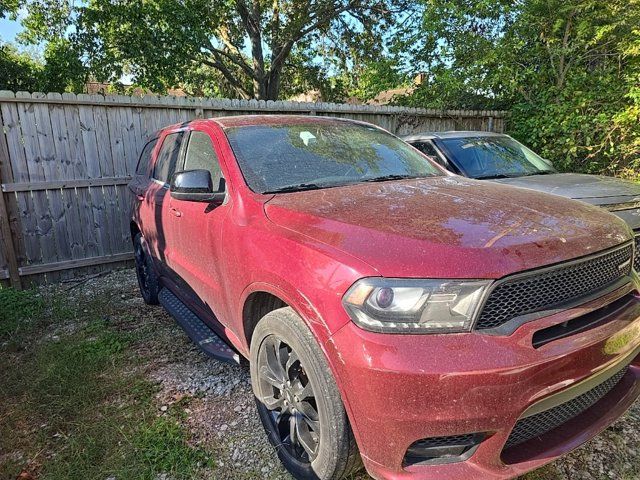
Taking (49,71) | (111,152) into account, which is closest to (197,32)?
(49,71)

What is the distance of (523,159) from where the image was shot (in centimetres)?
577

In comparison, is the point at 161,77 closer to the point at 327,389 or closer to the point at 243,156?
the point at 243,156

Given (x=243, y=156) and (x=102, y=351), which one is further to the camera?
(x=102, y=351)

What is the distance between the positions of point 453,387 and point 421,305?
0.32m

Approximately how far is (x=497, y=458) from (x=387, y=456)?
43cm

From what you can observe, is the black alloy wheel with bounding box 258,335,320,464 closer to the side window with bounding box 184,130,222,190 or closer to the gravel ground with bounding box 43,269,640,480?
the gravel ground with bounding box 43,269,640,480

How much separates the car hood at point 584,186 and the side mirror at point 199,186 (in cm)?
344

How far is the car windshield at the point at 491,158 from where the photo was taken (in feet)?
17.6

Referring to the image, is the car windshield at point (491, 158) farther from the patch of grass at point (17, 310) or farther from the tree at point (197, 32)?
the tree at point (197, 32)

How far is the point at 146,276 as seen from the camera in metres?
4.87

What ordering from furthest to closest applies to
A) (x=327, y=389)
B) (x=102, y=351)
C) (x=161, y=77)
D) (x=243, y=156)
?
(x=161, y=77) → (x=102, y=351) → (x=243, y=156) → (x=327, y=389)

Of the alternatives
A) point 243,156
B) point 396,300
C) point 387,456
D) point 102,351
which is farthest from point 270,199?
point 102,351

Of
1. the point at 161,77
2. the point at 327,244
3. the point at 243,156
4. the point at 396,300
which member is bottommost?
the point at 396,300

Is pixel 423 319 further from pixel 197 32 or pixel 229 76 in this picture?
pixel 229 76
